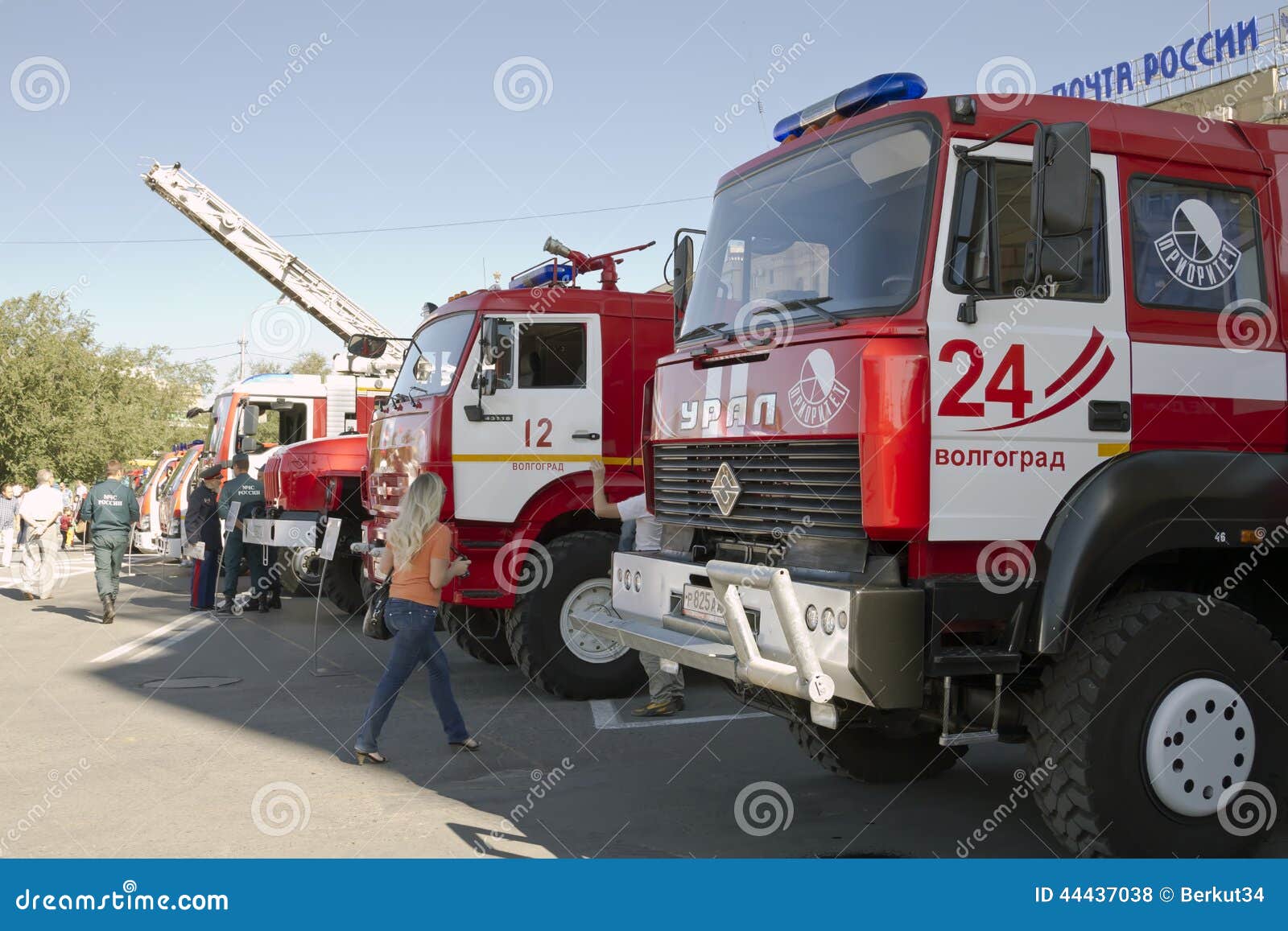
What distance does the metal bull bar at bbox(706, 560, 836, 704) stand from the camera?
414 centimetres

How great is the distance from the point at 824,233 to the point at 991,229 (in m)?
0.75

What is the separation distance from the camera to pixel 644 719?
7832 millimetres

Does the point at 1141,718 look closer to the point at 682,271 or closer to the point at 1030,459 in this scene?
the point at 1030,459

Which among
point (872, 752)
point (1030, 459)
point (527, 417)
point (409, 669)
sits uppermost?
point (527, 417)

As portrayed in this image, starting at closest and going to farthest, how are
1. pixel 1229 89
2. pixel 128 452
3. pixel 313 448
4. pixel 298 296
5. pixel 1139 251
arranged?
1. pixel 1139 251
2. pixel 313 448
3. pixel 298 296
4. pixel 1229 89
5. pixel 128 452

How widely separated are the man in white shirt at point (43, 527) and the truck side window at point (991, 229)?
1447 centimetres

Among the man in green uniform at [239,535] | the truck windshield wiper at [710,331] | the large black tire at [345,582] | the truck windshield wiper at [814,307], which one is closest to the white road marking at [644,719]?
the truck windshield wiper at [710,331]

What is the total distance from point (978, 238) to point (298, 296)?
58.8 feet

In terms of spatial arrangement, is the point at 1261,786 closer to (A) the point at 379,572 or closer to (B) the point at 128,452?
(A) the point at 379,572

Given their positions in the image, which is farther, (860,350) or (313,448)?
(313,448)

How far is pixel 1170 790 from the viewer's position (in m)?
4.35

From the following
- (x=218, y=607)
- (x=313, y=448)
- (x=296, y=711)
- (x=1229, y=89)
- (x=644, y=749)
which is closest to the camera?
(x=644, y=749)

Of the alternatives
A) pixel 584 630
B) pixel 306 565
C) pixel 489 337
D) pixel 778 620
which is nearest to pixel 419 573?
pixel 584 630

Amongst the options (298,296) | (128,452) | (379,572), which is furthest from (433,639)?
(128,452)
